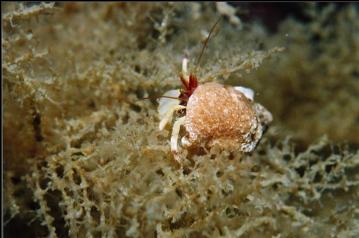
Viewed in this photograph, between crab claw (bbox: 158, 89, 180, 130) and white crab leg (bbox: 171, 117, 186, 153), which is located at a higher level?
crab claw (bbox: 158, 89, 180, 130)

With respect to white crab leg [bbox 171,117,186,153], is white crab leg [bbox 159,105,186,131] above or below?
above

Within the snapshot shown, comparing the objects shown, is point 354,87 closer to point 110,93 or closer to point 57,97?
point 110,93

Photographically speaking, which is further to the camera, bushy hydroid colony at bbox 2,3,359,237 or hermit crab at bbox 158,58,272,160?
hermit crab at bbox 158,58,272,160

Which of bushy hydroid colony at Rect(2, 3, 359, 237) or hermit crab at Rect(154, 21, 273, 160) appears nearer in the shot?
bushy hydroid colony at Rect(2, 3, 359, 237)

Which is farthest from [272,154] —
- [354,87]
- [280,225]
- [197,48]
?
[354,87]

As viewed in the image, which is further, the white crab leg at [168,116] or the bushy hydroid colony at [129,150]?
the white crab leg at [168,116]

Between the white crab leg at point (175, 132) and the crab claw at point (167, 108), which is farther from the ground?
the crab claw at point (167, 108)
